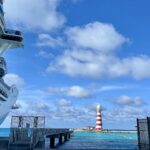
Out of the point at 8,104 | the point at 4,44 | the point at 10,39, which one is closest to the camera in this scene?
the point at 10,39

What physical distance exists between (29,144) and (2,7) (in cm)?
4440

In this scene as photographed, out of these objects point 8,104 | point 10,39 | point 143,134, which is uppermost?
point 10,39

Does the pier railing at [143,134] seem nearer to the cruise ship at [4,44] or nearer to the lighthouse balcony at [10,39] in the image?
the cruise ship at [4,44]

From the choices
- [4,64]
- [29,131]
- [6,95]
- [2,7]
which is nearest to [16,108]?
[6,95]

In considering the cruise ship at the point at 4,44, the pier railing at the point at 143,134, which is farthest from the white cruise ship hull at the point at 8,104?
the pier railing at the point at 143,134

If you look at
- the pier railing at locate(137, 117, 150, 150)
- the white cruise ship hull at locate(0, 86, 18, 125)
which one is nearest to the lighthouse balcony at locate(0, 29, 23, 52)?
the white cruise ship hull at locate(0, 86, 18, 125)

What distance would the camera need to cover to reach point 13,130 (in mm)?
27719

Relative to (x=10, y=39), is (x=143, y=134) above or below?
below

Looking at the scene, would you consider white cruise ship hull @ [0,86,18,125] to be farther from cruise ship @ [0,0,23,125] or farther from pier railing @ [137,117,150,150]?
pier railing @ [137,117,150,150]

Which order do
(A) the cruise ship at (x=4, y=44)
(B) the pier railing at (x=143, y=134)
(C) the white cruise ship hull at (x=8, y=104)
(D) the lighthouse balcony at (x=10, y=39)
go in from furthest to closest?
(C) the white cruise ship hull at (x=8, y=104)
(D) the lighthouse balcony at (x=10, y=39)
(A) the cruise ship at (x=4, y=44)
(B) the pier railing at (x=143, y=134)

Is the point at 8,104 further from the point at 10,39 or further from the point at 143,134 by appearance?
the point at 143,134

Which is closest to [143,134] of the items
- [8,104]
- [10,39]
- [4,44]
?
[10,39]

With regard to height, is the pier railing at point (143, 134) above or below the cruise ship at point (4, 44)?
below

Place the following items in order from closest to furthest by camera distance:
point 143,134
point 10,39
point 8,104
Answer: point 143,134
point 10,39
point 8,104
